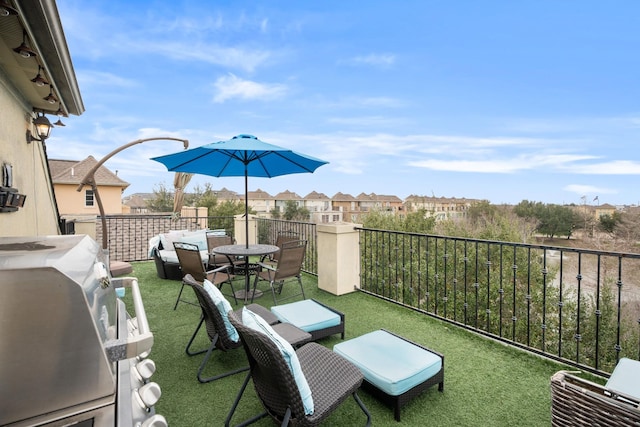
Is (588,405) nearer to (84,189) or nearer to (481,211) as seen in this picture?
(481,211)

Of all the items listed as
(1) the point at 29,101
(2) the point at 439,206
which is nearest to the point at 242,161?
(1) the point at 29,101

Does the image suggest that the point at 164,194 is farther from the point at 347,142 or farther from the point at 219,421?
the point at 219,421

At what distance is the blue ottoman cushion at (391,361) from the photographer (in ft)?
7.47

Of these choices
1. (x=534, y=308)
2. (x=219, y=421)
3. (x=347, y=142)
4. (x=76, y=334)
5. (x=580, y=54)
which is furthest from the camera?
(x=347, y=142)

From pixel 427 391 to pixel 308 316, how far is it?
1309 millimetres

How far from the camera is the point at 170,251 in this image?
641 centimetres

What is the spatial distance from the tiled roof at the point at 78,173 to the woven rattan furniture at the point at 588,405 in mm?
26259

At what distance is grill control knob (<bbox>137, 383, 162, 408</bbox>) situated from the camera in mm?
941

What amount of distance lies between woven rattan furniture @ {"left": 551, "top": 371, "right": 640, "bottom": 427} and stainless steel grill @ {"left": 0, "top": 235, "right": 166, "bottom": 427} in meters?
2.05

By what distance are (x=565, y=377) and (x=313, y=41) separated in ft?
46.2

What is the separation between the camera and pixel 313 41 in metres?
A: 13.3

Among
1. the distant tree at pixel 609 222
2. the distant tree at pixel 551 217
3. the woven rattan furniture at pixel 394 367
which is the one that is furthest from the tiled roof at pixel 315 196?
the woven rattan furniture at pixel 394 367

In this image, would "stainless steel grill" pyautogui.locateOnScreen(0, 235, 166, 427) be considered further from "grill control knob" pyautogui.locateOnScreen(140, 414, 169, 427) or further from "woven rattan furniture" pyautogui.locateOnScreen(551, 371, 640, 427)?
"woven rattan furniture" pyautogui.locateOnScreen(551, 371, 640, 427)

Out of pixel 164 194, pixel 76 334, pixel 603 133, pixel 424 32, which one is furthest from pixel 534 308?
pixel 164 194
